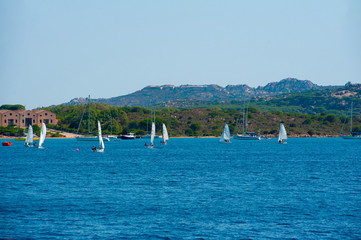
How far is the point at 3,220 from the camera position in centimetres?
4119

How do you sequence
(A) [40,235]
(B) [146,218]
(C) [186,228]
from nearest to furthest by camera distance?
Result: (A) [40,235]
(C) [186,228]
(B) [146,218]

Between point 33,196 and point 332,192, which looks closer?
point 33,196

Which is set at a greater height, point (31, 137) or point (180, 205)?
point (31, 137)

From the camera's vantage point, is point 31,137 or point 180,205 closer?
point 180,205

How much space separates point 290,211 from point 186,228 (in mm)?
12291

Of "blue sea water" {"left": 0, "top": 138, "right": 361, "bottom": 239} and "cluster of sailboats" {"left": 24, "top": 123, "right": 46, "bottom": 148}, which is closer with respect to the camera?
"blue sea water" {"left": 0, "top": 138, "right": 361, "bottom": 239}

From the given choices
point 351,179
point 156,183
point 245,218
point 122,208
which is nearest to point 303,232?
point 245,218

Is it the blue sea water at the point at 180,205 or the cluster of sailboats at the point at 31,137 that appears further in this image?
the cluster of sailboats at the point at 31,137

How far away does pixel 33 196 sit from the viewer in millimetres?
53406

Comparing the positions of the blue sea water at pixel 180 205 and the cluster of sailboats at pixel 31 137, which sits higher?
the cluster of sailboats at pixel 31 137

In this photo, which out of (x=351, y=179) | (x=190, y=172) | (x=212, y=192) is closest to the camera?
(x=212, y=192)

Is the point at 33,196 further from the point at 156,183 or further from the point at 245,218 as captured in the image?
the point at 245,218

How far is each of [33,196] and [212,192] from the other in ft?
69.5

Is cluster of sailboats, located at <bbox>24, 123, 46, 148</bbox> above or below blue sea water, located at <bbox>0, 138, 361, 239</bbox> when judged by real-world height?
above
